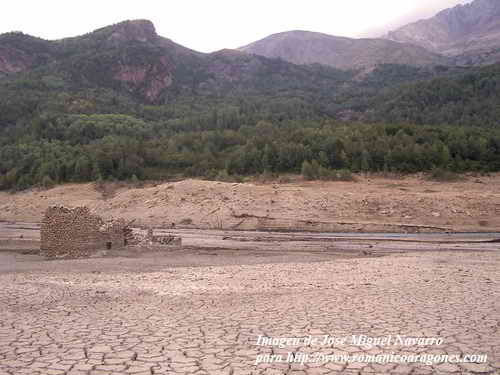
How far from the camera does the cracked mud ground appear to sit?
19.8ft

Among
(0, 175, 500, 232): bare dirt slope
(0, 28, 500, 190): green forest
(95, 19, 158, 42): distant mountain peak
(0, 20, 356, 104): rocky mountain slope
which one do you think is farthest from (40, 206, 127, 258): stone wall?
(95, 19, 158, 42): distant mountain peak

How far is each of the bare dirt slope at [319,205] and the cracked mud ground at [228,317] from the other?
21.2 meters

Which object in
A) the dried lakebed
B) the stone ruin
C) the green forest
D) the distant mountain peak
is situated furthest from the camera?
the distant mountain peak

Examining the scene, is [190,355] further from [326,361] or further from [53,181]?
[53,181]

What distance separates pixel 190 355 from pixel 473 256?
17.0 meters

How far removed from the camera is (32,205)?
52.2 metres

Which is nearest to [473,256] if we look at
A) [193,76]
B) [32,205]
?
[32,205]

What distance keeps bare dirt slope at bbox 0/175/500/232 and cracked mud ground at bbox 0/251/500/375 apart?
21205 mm

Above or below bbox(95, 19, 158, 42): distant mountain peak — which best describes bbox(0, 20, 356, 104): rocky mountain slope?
below

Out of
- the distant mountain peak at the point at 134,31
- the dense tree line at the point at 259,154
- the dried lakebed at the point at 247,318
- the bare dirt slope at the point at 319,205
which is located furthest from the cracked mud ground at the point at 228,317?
the distant mountain peak at the point at 134,31

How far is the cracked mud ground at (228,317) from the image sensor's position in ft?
19.8

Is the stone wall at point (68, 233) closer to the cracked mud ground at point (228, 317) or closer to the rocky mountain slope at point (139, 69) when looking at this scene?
the cracked mud ground at point (228, 317)

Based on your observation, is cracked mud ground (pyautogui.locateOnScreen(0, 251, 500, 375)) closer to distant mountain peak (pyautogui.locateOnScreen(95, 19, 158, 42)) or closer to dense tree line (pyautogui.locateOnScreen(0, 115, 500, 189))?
dense tree line (pyautogui.locateOnScreen(0, 115, 500, 189))

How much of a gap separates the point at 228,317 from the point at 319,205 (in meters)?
30.9
